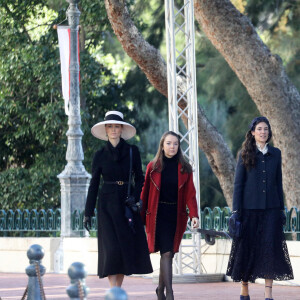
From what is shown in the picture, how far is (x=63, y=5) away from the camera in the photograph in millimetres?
23625

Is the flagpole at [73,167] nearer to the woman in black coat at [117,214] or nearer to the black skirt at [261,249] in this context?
the woman in black coat at [117,214]

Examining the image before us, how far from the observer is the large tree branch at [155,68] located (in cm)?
1680

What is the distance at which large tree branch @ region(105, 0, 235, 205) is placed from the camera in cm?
1680

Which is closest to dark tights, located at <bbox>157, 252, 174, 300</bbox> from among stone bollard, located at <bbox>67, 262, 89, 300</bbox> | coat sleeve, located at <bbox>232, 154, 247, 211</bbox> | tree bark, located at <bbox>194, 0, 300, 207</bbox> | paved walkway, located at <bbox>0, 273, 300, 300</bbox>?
coat sleeve, located at <bbox>232, 154, 247, 211</bbox>

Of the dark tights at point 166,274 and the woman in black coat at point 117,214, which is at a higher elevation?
the woman in black coat at point 117,214

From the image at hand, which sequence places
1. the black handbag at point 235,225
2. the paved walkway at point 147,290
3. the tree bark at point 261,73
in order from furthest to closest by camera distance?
the tree bark at point 261,73
the paved walkway at point 147,290
the black handbag at point 235,225

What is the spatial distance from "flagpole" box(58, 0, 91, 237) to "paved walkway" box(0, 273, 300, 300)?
1975mm

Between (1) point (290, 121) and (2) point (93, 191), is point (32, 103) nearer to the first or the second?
(1) point (290, 121)

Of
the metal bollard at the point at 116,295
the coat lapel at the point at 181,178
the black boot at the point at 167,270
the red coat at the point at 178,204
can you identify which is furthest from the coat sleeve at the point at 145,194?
the metal bollard at the point at 116,295

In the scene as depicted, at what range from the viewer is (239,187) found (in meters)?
9.19

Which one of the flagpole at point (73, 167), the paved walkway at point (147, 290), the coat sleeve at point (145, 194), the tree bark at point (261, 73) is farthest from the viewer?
the tree bark at point (261, 73)

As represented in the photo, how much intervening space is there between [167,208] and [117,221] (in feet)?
1.76

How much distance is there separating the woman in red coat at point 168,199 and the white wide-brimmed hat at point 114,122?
1.12ft

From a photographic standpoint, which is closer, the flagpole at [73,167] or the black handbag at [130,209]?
the black handbag at [130,209]
